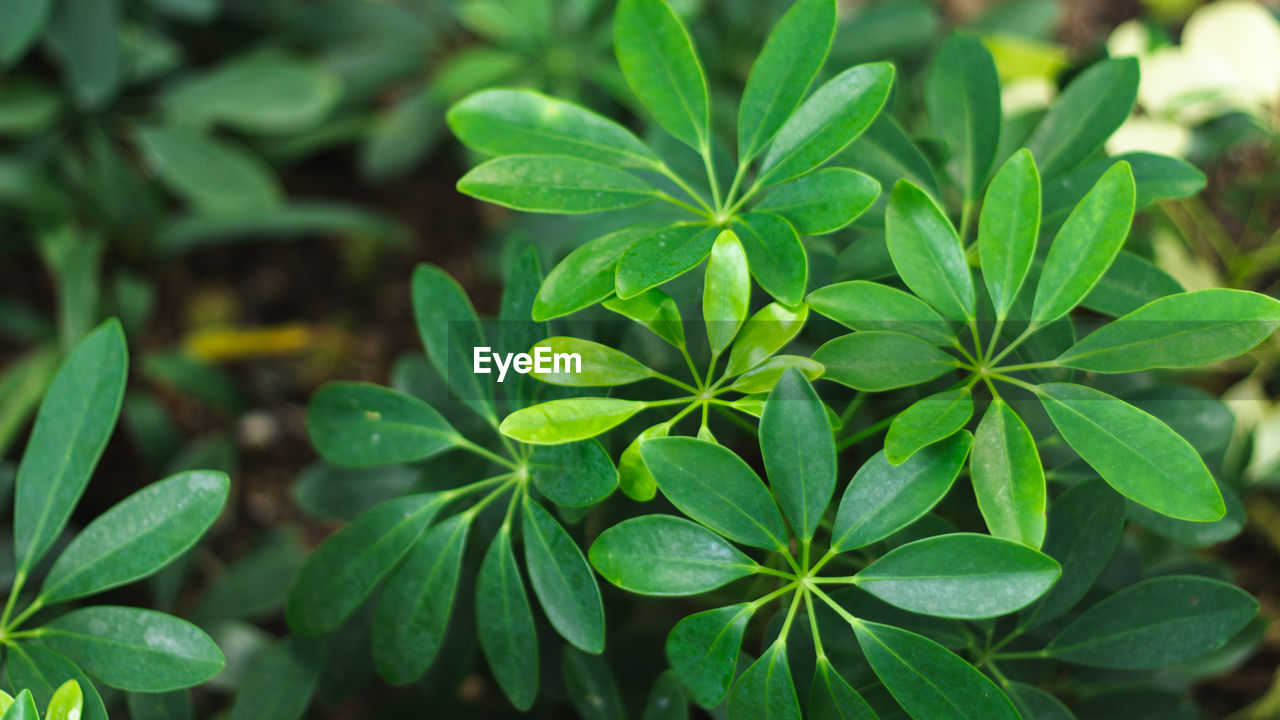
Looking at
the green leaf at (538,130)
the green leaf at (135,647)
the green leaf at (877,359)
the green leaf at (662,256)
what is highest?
the green leaf at (538,130)

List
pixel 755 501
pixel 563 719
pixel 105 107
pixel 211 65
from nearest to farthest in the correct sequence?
pixel 755 501, pixel 563 719, pixel 105 107, pixel 211 65

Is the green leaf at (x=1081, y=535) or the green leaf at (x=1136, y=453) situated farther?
the green leaf at (x=1081, y=535)

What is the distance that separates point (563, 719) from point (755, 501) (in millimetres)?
643

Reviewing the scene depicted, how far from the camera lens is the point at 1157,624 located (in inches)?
30.4

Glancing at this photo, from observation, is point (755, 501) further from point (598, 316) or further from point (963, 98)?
point (963, 98)

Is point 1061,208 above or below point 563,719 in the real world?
above

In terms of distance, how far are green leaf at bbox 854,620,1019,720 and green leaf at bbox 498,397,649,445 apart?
274mm

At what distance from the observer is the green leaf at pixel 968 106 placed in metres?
0.85

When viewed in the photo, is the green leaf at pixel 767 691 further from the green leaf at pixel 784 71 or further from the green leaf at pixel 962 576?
the green leaf at pixel 784 71

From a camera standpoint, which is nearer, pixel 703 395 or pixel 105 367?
pixel 703 395

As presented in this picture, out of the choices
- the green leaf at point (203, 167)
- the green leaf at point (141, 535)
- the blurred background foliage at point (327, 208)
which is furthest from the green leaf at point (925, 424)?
the green leaf at point (203, 167)

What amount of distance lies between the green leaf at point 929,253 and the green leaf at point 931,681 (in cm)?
26

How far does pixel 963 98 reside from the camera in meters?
0.87

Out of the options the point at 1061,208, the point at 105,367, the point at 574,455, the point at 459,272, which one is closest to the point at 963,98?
the point at 1061,208
